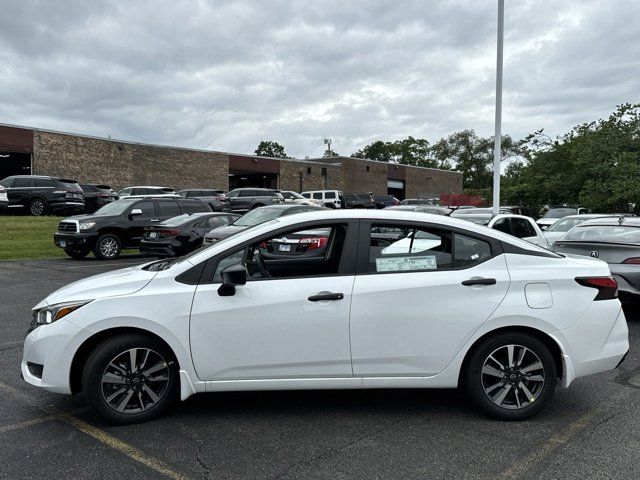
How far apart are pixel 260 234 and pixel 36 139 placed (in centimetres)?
3346

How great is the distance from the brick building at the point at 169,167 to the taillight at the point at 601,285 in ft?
112

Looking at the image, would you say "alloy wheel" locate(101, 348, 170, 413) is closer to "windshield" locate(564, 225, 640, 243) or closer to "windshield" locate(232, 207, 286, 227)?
"windshield" locate(564, 225, 640, 243)

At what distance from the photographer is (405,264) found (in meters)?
3.98

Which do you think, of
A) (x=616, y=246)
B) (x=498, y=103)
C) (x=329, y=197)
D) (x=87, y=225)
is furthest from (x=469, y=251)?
(x=329, y=197)

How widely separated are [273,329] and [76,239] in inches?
478

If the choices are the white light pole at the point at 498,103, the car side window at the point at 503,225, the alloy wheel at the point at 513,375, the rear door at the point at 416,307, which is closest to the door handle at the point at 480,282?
the rear door at the point at 416,307

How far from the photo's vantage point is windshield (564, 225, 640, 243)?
7445mm

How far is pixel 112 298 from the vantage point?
3729 mm

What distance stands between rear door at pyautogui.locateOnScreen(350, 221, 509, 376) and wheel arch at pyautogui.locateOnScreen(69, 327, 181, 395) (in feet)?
4.59

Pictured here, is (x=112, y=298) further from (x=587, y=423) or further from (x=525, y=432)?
(x=587, y=423)

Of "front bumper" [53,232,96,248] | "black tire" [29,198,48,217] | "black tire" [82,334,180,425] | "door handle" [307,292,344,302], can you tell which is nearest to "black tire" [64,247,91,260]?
"front bumper" [53,232,96,248]

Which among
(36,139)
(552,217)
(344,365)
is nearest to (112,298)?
(344,365)

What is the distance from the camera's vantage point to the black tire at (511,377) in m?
3.91

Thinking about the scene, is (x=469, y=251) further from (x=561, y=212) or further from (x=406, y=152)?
(x=406, y=152)
